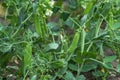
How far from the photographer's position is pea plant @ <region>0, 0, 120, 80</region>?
1.40 meters

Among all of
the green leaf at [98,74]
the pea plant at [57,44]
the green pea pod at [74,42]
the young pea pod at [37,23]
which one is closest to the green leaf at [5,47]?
the pea plant at [57,44]

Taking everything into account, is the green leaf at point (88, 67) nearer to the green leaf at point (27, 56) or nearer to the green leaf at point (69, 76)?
the green leaf at point (69, 76)

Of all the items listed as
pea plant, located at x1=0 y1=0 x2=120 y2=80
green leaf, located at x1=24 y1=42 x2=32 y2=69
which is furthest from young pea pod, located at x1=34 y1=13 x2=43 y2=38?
green leaf, located at x1=24 y1=42 x2=32 y2=69

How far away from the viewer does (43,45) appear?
1515 millimetres

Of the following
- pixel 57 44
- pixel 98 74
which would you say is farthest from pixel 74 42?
pixel 98 74

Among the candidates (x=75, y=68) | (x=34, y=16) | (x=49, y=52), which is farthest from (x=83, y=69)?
(x=34, y=16)

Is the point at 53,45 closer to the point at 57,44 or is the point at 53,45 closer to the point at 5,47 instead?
the point at 57,44

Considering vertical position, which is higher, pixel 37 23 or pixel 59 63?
pixel 37 23

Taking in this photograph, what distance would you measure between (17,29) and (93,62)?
0.32m

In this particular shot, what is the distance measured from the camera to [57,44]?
146 centimetres

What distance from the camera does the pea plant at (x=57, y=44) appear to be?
1399 mm

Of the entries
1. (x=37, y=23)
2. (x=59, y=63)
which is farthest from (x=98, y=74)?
(x=37, y=23)

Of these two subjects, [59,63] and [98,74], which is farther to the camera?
[98,74]

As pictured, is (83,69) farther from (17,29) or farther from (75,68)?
(17,29)
